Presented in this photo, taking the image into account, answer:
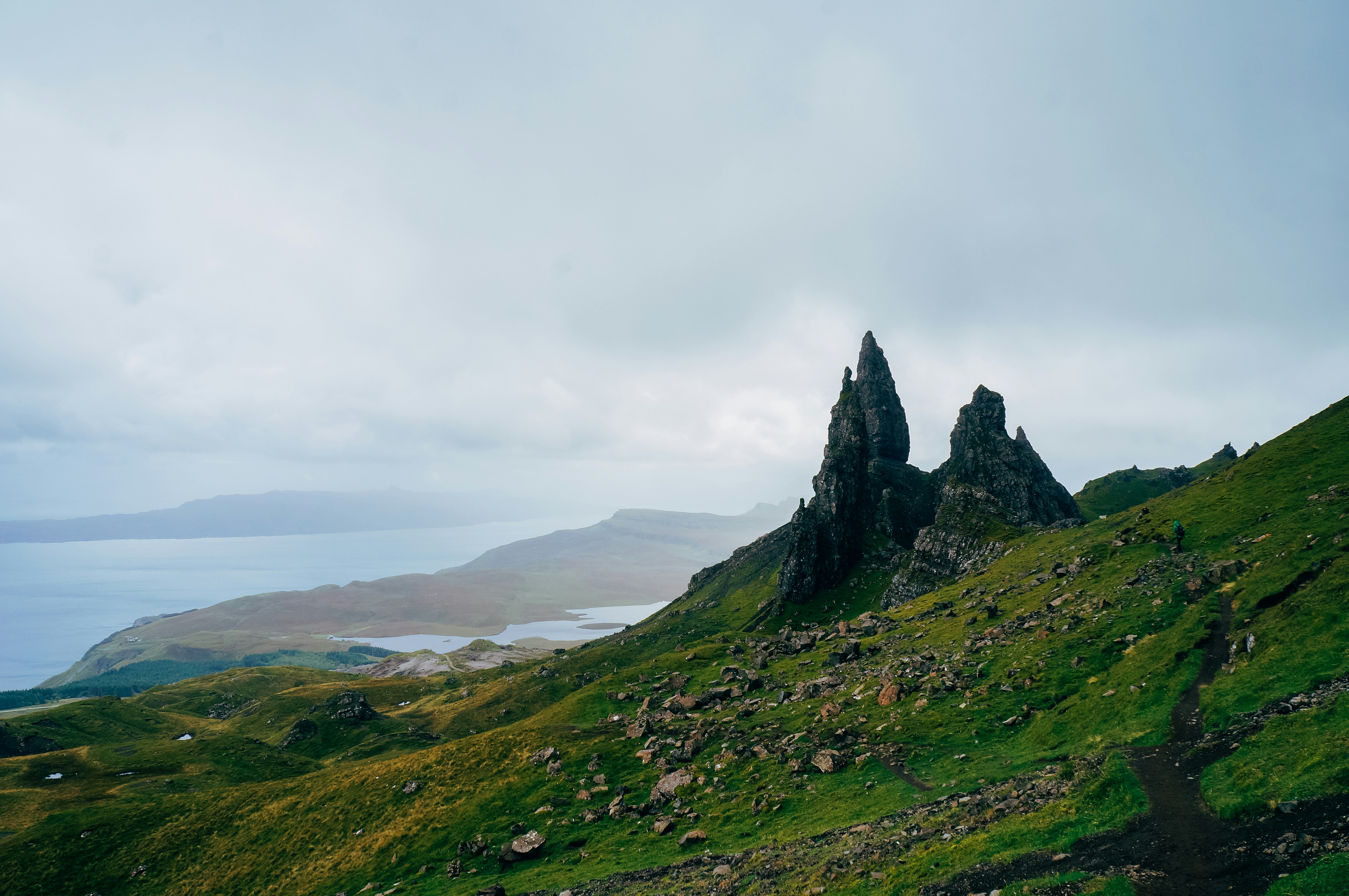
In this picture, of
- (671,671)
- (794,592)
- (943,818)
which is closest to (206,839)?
(671,671)

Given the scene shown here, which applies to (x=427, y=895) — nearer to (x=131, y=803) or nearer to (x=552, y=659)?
(x=131, y=803)

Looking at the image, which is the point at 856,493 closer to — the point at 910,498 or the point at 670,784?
the point at 910,498

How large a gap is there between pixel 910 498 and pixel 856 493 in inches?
744

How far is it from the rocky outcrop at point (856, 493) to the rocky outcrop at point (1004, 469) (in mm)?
20777

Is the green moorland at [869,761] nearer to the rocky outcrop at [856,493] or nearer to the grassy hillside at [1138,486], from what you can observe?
the rocky outcrop at [856,493]

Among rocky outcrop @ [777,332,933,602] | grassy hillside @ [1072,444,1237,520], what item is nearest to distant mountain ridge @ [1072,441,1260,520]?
grassy hillside @ [1072,444,1237,520]

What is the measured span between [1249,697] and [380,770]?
278ft

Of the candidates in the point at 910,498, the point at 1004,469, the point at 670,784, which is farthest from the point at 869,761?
the point at 910,498

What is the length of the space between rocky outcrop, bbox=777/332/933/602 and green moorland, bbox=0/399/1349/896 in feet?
146

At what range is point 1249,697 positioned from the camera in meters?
34.0

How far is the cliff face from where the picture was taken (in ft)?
415

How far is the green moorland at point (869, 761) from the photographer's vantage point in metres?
30.1

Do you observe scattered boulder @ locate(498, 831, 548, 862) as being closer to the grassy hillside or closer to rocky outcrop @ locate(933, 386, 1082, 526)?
rocky outcrop @ locate(933, 386, 1082, 526)

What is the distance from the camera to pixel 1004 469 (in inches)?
5399
